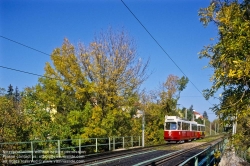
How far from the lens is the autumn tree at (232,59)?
6.30 metres

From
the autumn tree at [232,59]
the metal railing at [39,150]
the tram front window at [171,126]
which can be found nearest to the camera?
the autumn tree at [232,59]

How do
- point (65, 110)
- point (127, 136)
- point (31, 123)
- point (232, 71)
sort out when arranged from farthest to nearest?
1. point (127, 136)
2. point (65, 110)
3. point (31, 123)
4. point (232, 71)

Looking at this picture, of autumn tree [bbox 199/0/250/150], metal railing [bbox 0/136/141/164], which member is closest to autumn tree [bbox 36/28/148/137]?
metal railing [bbox 0/136/141/164]

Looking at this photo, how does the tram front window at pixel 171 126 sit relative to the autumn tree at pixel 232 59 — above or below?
below

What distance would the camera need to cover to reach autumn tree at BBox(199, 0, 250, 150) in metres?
6.30

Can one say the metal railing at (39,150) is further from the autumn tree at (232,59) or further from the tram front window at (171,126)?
the tram front window at (171,126)

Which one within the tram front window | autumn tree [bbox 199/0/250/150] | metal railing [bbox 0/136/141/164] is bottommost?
the tram front window

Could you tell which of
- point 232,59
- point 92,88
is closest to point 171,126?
point 92,88

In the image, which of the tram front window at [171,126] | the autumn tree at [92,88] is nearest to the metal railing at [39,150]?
the autumn tree at [92,88]

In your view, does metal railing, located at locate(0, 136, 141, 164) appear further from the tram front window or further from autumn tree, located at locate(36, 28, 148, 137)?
the tram front window

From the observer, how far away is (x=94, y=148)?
24.1m

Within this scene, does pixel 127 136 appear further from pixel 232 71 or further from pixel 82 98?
pixel 232 71

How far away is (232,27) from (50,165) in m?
11.0

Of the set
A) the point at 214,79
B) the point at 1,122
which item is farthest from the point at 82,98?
the point at 214,79
